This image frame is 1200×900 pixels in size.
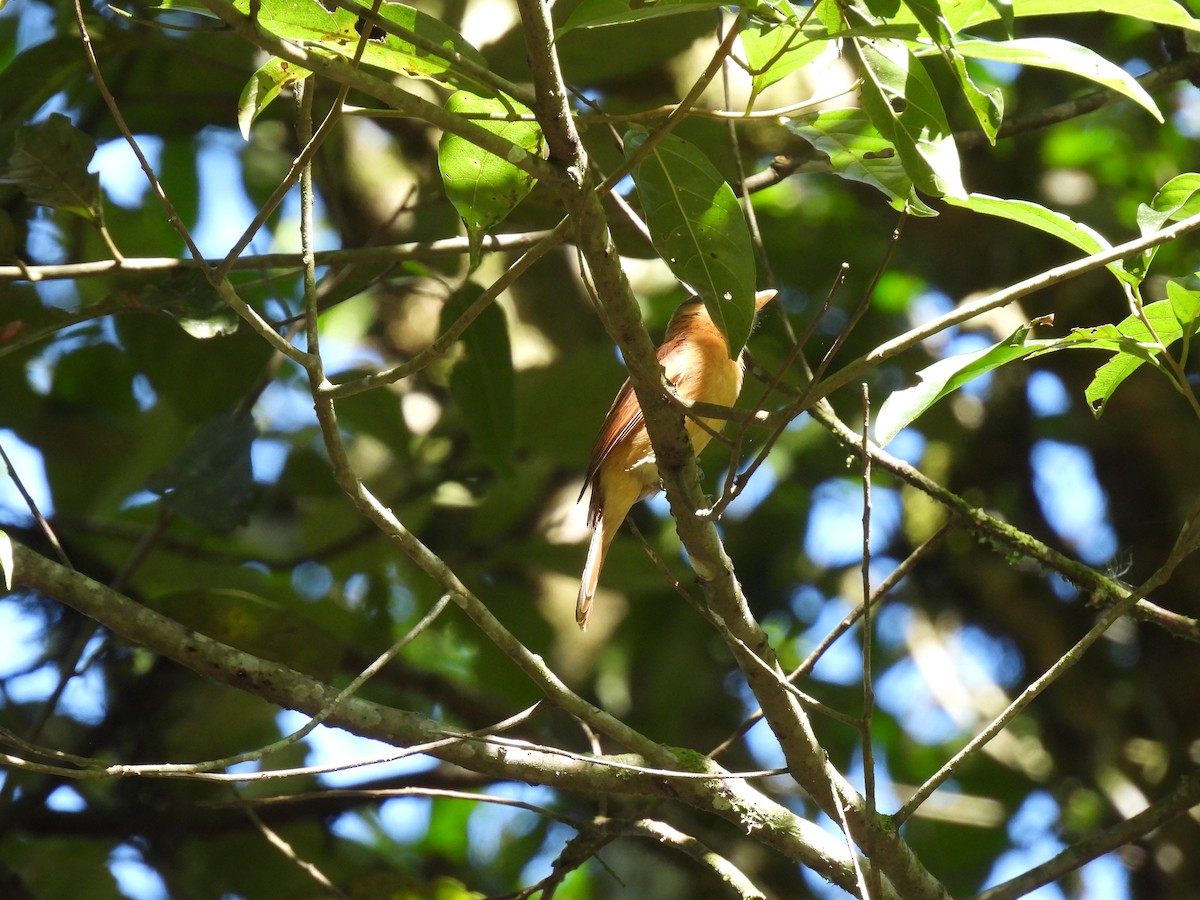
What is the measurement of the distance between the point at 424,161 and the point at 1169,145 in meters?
3.62

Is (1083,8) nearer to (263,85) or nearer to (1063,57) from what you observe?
(1063,57)

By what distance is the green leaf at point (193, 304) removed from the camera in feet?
8.83

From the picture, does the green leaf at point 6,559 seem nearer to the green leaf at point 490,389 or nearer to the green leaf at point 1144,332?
the green leaf at point 1144,332

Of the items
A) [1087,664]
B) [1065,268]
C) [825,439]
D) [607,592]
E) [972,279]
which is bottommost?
[1065,268]

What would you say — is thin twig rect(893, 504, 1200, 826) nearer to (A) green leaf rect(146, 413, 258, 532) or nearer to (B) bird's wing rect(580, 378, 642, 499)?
(B) bird's wing rect(580, 378, 642, 499)

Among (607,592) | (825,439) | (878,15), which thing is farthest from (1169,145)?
(878,15)

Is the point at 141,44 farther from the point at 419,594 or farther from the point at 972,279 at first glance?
the point at 972,279

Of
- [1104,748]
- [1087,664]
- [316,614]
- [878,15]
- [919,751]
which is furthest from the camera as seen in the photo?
[919,751]

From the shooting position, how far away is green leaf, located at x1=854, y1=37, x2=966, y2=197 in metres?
1.51

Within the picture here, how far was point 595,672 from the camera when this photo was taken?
14.9 ft

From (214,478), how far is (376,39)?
1685 millimetres

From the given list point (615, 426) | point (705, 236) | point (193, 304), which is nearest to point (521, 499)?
point (615, 426)

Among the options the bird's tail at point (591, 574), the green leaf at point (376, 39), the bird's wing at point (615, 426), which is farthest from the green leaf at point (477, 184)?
the bird's wing at point (615, 426)

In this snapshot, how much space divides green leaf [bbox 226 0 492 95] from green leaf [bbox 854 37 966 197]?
0.53 meters
